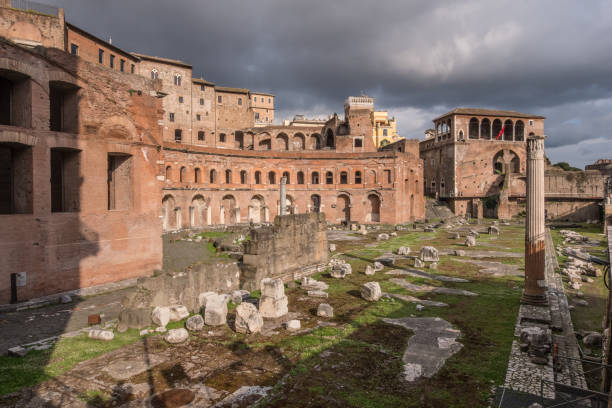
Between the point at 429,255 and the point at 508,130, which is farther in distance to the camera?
the point at 508,130

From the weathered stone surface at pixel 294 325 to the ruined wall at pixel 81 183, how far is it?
8638mm

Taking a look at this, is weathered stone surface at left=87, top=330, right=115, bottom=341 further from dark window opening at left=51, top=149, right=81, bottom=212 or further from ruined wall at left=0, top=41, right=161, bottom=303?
dark window opening at left=51, top=149, right=81, bottom=212

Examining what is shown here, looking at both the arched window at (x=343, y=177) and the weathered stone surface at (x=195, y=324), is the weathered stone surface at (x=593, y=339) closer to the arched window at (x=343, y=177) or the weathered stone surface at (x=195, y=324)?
the weathered stone surface at (x=195, y=324)

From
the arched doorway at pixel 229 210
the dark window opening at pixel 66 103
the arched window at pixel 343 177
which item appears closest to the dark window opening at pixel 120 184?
the dark window opening at pixel 66 103

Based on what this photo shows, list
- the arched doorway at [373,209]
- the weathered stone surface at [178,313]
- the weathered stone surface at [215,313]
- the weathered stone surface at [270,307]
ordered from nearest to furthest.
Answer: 1. the weathered stone surface at [215,313]
2. the weathered stone surface at [178,313]
3. the weathered stone surface at [270,307]
4. the arched doorway at [373,209]

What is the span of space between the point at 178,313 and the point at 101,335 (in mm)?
1956

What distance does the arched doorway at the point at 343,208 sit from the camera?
137 ft

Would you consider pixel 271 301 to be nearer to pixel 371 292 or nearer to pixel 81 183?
pixel 371 292

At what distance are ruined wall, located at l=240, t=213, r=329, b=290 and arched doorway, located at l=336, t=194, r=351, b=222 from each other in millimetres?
23257

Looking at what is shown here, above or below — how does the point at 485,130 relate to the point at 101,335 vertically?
above

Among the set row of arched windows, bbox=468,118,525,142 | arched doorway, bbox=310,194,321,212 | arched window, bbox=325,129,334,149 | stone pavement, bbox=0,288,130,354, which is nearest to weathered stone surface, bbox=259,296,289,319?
stone pavement, bbox=0,288,130,354

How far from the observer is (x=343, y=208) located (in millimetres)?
41969

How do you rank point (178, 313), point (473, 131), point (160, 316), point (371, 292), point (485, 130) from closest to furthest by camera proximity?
1. point (160, 316)
2. point (178, 313)
3. point (371, 292)
4. point (473, 131)
5. point (485, 130)

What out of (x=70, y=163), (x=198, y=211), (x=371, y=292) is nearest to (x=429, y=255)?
(x=371, y=292)
